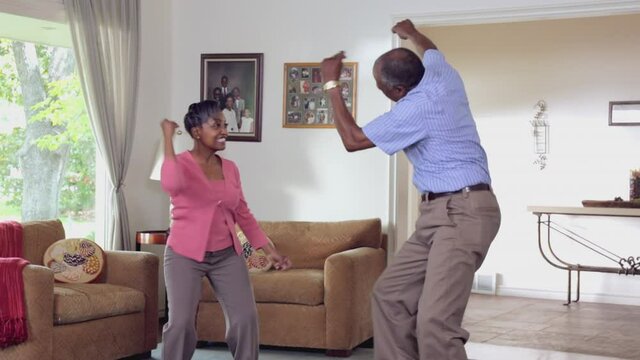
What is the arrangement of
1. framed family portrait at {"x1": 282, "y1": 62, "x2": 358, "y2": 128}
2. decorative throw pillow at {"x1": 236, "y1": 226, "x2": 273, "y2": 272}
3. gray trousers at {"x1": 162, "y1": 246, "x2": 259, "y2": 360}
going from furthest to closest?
1. framed family portrait at {"x1": 282, "y1": 62, "x2": 358, "y2": 128}
2. decorative throw pillow at {"x1": 236, "y1": 226, "x2": 273, "y2": 272}
3. gray trousers at {"x1": 162, "y1": 246, "x2": 259, "y2": 360}

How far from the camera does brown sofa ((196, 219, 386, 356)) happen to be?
18.5 ft

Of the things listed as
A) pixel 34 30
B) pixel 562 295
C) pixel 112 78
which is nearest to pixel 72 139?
pixel 112 78

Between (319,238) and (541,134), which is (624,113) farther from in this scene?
(319,238)

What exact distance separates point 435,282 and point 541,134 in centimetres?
650

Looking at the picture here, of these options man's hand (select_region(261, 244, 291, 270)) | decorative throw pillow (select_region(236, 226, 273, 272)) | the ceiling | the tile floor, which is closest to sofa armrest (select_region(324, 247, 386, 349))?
the tile floor

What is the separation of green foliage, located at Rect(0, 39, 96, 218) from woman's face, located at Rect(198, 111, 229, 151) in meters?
2.48

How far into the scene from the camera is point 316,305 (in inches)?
225

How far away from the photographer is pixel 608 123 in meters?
9.23

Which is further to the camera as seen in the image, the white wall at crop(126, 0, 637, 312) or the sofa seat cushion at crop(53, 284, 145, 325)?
the white wall at crop(126, 0, 637, 312)

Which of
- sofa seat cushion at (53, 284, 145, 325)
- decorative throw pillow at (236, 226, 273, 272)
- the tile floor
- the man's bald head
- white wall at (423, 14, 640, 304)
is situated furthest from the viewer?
white wall at (423, 14, 640, 304)

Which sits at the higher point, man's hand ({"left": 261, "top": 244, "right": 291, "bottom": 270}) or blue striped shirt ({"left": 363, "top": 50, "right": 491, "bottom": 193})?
blue striped shirt ({"left": 363, "top": 50, "right": 491, "bottom": 193})

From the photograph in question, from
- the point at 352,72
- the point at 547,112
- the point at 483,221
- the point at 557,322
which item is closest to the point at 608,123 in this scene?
the point at 547,112

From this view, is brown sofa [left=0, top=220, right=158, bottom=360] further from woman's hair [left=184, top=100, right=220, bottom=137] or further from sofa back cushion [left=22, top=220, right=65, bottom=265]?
woman's hair [left=184, top=100, right=220, bottom=137]

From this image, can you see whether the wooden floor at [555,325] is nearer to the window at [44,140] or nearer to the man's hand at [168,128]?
the window at [44,140]
